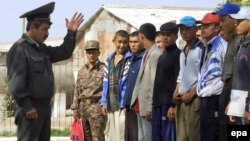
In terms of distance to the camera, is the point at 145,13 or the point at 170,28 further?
the point at 145,13

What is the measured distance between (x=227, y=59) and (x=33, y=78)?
2227mm

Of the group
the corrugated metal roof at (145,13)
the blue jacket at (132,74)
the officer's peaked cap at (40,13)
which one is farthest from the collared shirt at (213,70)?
the corrugated metal roof at (145,13)

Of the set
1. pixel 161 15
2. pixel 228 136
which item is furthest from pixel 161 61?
pixel 161 15

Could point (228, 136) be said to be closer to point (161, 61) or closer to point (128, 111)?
point (161, 61)

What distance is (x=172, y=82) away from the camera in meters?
7.70

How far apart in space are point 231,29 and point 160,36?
1.44 metres

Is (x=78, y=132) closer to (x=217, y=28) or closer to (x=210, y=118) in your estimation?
(x=210, y=118)

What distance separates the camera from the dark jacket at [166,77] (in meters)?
7.66

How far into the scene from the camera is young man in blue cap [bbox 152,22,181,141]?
7660 mm

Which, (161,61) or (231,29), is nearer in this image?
(231,29)

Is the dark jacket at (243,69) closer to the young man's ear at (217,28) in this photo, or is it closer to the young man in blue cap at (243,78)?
the young man in blue cap at (243,78)

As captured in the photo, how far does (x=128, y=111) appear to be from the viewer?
8.52 metres

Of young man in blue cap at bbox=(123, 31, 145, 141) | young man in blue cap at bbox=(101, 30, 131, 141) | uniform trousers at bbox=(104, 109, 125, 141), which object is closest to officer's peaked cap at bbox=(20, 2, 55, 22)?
young man in blue cap at bbox=(123, 31, 145, 141)

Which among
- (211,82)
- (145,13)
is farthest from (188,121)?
(145,13)
